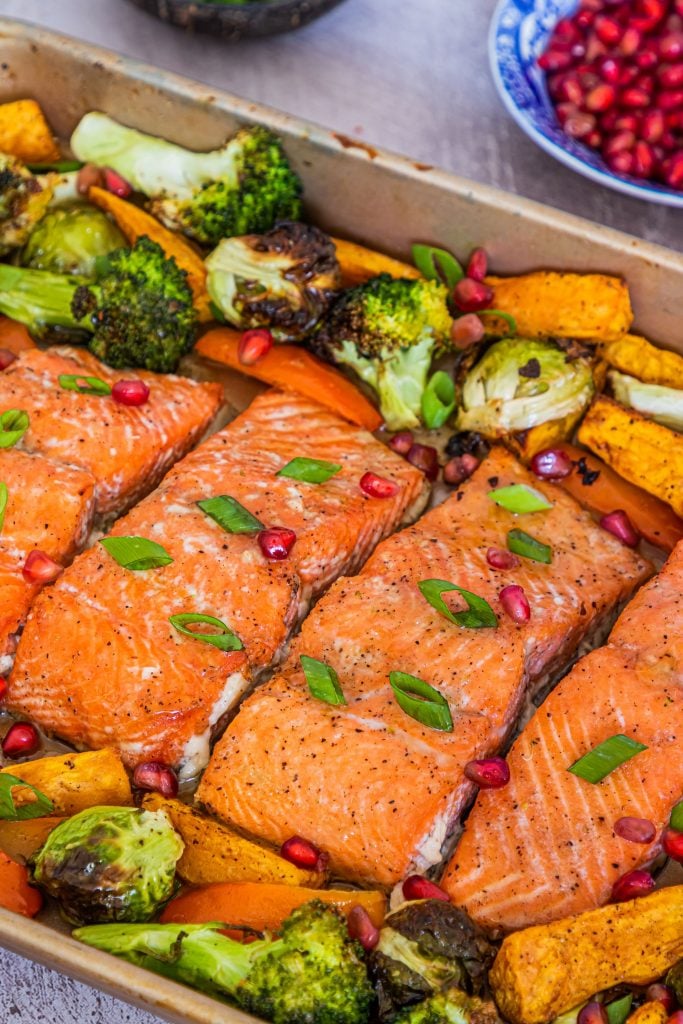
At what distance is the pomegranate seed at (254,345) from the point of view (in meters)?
4.90

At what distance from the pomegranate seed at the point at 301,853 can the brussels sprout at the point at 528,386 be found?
191 centimetres

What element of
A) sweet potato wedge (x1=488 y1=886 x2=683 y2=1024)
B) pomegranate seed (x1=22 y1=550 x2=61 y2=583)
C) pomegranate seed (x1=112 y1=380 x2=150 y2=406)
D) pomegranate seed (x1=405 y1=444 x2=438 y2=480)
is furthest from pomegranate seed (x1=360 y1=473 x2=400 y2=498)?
sweet potato wedge (x1=488 y1=886 x2=683 y2=1024)

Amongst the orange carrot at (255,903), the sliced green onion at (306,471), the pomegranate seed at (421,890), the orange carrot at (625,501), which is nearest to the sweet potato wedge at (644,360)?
the orange carrot at (625,501)

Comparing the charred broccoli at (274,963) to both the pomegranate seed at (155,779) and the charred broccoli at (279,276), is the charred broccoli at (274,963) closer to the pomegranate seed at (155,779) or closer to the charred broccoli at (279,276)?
the pomegranate seed at (155,779)

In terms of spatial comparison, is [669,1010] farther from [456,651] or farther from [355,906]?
[456,651]

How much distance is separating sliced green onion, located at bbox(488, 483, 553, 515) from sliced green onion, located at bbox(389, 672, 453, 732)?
94 cm

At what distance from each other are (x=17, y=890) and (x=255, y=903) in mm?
778

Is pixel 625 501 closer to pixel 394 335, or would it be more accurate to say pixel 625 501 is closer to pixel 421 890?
pixel 394 335

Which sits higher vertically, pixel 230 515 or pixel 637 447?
pixel 637 447

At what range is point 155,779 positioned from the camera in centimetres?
391

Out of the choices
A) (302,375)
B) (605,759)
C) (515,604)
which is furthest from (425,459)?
(605,759)

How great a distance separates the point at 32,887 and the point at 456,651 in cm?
163

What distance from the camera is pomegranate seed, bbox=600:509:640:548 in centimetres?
454

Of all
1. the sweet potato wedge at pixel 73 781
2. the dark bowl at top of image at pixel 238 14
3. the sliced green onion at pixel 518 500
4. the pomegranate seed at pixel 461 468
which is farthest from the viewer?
the dark bowl at top of image at pixel 238 14
